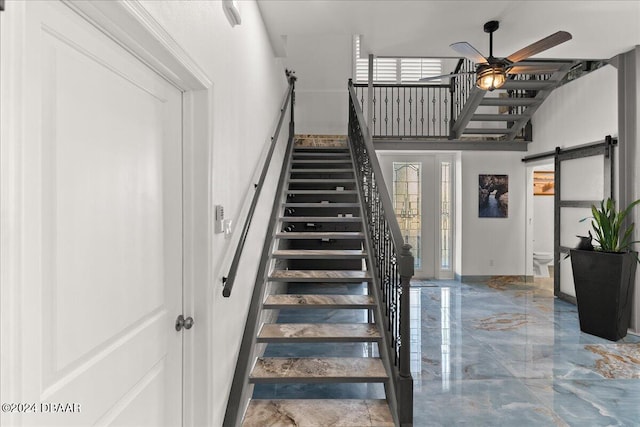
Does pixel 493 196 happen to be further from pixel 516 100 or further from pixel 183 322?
pixel 183 322

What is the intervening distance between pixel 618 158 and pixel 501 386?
340cm

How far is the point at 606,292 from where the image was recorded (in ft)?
12.8

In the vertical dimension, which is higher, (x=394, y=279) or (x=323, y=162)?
(x=323, y=162)

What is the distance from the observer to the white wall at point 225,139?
1.60m

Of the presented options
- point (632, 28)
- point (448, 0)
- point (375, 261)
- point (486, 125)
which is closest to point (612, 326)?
point (375, 261)

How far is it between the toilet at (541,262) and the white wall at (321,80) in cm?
478

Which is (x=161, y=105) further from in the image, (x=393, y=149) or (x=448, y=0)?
(x=393, y=149)

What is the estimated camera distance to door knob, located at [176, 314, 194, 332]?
5.20 ft

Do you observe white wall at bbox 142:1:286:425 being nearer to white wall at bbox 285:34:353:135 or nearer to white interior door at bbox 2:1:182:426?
white interior door at bbox 2:1:182:426

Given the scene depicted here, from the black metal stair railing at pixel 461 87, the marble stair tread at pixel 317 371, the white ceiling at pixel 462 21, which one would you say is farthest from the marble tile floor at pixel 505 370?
the black metal stair railing at pixel 461 87

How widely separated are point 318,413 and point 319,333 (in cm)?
57

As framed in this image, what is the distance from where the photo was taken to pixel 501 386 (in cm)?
288

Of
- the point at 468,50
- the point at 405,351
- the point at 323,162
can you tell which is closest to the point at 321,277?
the point at 405,351

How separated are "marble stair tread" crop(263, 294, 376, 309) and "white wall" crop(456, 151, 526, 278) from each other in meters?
4.56
